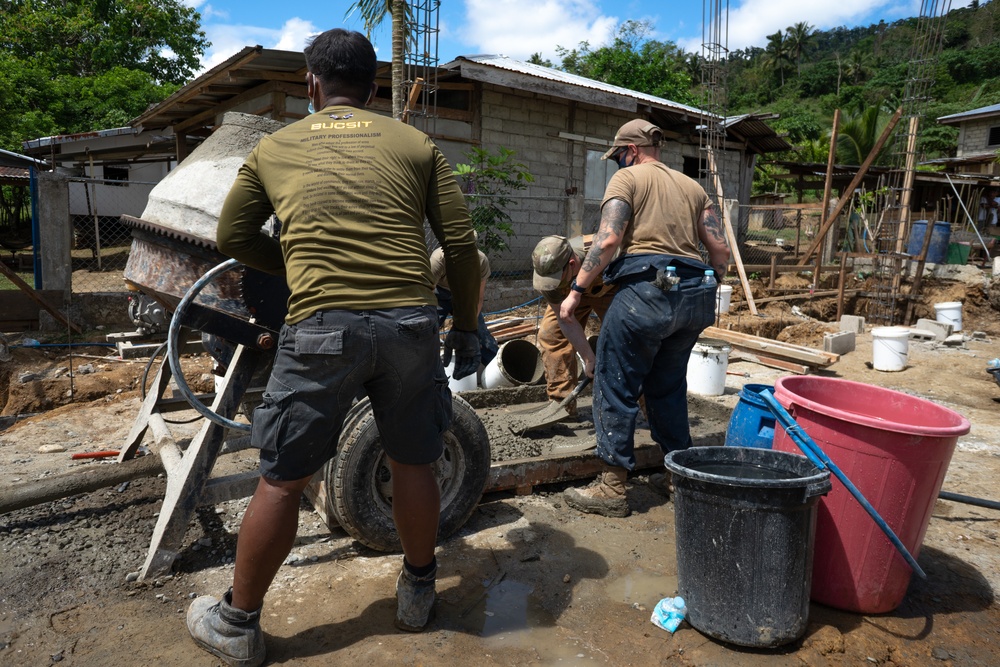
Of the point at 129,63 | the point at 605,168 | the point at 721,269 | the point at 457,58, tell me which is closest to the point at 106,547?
the point at 721,269

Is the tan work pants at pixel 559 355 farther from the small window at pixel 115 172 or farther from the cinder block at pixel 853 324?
the small window at pixel 115 172

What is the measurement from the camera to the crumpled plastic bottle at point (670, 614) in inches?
94.9

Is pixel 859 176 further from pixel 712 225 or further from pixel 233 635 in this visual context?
pixel 233 635

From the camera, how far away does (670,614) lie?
96.1 inches

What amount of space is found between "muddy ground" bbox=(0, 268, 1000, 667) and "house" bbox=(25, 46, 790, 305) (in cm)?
695

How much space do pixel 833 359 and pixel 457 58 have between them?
7059 mm

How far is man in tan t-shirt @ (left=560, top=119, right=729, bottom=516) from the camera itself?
10.5ft

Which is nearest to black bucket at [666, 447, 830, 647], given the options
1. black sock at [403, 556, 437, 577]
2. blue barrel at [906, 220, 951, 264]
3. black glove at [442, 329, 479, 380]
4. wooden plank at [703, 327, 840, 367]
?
black glove at [442, 329, 479, 380]

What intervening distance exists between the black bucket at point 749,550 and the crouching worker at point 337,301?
3.06 ft

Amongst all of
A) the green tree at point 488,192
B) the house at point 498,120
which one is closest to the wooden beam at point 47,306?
the house at point 498,120

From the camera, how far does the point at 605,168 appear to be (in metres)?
14.0

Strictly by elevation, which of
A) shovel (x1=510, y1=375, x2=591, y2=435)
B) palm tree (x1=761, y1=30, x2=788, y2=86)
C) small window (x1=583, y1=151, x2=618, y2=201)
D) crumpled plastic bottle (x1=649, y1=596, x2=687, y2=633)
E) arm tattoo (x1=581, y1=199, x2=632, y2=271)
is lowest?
crumpled plastic bottle (x1=649, y1=596, x2=687, y2=633)

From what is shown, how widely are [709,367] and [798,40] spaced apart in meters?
78.6

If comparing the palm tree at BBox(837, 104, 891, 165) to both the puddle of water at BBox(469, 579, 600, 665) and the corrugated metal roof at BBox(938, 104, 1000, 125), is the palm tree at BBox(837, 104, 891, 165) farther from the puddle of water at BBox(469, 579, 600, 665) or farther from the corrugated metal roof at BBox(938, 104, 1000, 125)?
the puddle of water at BBox(469, 579, 600, 665)
